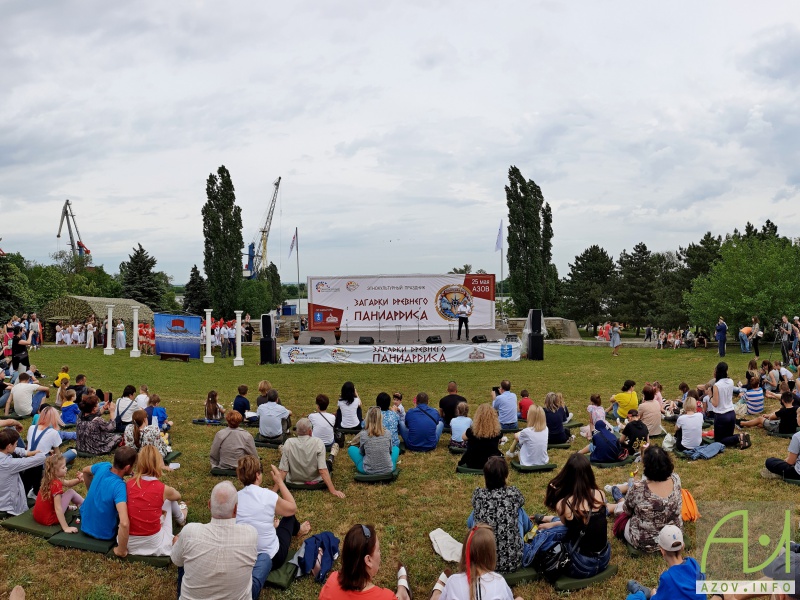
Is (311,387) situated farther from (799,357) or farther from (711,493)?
(799,357)

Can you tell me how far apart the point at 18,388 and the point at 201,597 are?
30.2 ft

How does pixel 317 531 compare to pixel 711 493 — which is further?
pixel 711 493

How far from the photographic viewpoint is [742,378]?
16297 mm

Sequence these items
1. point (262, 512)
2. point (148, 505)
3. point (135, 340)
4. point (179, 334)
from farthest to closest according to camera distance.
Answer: point (135, 340) → point (179, 334) → point (148, 505) → point (262, 512)

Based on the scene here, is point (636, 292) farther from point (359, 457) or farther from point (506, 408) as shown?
point (359, 457)

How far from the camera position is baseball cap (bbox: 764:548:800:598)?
3725mm

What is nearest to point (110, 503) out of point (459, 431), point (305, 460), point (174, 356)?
point (305, 460)

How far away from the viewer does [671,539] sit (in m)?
3.75

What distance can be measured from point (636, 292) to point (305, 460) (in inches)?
2163

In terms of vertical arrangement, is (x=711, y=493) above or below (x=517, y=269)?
below

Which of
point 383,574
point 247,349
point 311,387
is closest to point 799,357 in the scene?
point 311,387

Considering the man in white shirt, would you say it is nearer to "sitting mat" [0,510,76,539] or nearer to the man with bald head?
"sitting mat" [0,510,76,539]

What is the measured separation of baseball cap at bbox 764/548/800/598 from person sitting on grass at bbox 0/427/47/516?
22.7 ft

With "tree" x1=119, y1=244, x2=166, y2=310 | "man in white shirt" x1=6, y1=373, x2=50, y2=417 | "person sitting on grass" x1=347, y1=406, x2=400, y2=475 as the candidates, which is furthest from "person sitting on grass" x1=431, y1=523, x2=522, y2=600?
"tree" x1=119, y1=244, x2=166, y2=310
